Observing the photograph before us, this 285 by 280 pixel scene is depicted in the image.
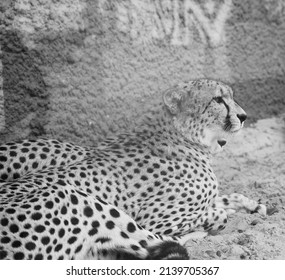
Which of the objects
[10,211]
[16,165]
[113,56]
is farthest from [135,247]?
[113,56]

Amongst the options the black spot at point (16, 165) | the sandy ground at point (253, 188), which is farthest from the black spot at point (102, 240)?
the black spot at point (16, 165)

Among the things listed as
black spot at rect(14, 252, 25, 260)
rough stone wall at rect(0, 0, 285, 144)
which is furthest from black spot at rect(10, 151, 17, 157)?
black spot at rect(14, 252, 25, 260)

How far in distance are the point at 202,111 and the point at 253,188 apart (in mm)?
671

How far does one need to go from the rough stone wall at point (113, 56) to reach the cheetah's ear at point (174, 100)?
0.52m

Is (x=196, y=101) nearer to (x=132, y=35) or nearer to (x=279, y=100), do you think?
(x=132, y=35)

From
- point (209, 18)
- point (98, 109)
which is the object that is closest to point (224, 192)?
point (98, 109)

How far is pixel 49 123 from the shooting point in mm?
3650

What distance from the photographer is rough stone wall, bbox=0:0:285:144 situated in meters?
3.51

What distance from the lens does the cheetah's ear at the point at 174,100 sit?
11.2 feet

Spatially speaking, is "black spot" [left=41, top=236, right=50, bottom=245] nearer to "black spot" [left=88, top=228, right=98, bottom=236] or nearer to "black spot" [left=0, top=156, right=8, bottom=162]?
"black spot" [left=88, top=228, right=98, bottom=236]

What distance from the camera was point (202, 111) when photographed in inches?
135

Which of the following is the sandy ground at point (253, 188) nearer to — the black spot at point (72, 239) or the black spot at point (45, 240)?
the black spot at point (72, 239)

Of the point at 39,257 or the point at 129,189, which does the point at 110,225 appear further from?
the point at 129,189

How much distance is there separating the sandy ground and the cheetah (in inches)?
4.3
